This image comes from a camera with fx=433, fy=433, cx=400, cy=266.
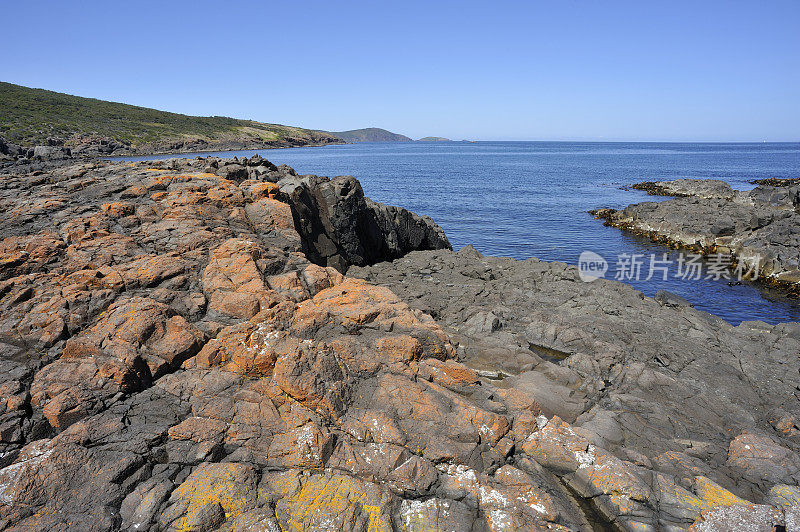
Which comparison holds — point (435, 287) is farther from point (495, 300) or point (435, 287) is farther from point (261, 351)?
point (261, 351)

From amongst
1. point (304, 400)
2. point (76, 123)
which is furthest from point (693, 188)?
point (76, 123)

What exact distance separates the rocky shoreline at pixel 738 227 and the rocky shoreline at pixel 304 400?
17.4 metres

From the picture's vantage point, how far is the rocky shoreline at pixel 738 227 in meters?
29.3

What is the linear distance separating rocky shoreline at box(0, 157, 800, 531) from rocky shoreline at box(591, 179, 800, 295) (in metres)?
17.4

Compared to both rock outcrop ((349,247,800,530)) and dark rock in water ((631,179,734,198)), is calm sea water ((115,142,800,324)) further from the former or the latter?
rock outcrop ((349,247,800,530))

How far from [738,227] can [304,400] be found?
42178 millimetres

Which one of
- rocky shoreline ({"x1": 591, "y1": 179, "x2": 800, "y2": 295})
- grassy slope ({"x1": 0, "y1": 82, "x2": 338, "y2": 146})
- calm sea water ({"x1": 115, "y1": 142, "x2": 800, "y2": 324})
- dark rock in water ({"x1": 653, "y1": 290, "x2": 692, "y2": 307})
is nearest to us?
dark rock in water ({"x1": 653, "y1": 290, "x2": 692, "y2": 307})

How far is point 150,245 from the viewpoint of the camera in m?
13.2

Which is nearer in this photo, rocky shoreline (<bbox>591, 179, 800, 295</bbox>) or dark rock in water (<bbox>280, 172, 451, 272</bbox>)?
dark rock in water (<bbox>280, 172, 451, 272</bbox>)

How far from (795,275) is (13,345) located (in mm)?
38329

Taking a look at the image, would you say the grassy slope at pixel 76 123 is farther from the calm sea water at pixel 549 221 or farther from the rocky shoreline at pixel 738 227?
the rocky shoreline at pixel 738 227

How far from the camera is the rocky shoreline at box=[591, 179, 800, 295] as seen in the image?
29297 millimetres

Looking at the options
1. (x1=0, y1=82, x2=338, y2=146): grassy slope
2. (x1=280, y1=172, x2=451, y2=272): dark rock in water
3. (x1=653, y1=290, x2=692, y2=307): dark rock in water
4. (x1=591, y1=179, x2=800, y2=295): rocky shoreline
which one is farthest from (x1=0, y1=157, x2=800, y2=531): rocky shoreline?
(x1=0, y1=82, x2=338, y2=146): grassy slope

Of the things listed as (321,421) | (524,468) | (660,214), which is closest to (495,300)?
(524,468)
